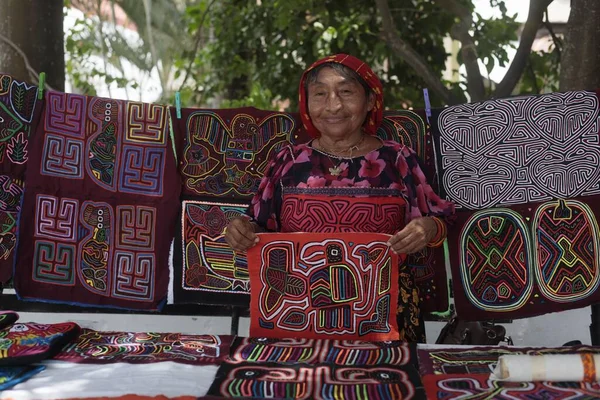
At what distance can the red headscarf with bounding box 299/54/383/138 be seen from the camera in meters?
2.82

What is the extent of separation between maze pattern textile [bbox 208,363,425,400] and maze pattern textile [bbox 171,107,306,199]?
1403 millimetres

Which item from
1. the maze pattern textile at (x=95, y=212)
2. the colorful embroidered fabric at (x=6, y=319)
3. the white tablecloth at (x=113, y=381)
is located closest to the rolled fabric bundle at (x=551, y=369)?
the white tablecloth at (x=113, y=381)

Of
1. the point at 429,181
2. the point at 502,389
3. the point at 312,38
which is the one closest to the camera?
the point at 502,389

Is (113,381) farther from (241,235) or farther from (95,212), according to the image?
(95,212)

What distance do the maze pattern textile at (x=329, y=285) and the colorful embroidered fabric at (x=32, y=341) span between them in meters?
0.74

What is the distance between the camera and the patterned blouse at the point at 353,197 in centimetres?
277

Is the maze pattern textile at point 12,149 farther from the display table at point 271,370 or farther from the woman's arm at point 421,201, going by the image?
the woman's arm at point 421,201

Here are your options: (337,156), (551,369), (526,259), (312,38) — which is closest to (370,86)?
(337,156)

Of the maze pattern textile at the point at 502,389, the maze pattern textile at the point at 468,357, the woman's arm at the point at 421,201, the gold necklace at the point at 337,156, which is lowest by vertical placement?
the maze pattern textile at the point at 502,389

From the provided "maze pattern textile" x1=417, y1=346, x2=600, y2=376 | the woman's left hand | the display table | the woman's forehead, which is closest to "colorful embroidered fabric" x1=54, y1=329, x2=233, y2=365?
the display table

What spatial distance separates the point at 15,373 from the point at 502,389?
48.7 inches

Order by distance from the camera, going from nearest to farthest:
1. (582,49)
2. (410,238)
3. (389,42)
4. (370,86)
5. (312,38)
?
(410,238) → (370,86) → (582,49) → (389,42) → (312,38)

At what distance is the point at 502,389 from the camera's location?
69.3 inches

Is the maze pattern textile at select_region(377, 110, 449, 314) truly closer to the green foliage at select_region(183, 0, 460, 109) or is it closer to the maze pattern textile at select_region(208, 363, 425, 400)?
the maze pattern textile at select_region(208, 363, 425, 400)
